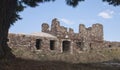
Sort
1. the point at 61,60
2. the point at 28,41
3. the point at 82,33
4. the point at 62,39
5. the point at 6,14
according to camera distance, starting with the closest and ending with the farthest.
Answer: the point at 6,14 < the point at 61,60 < the point at 28,41 < the point at 62,39 < the point at 82,33

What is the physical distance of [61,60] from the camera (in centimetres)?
1933

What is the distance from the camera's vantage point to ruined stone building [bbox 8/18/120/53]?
33.3 metres

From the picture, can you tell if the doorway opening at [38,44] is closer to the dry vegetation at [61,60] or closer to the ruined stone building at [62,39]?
the ruined stone building at [62,39]

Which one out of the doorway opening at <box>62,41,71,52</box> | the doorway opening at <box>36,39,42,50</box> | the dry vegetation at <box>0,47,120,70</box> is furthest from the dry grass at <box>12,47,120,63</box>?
the doorway opening at <box>62,41,71,52</box>

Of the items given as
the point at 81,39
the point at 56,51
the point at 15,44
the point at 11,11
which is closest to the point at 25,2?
the point at 11,11

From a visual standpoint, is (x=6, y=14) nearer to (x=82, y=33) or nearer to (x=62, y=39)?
(x=62, y=39)

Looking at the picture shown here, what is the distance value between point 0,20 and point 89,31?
28110 millimetres

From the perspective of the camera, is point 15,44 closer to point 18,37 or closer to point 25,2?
point 18,37

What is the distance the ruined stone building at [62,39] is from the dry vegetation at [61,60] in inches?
38.4

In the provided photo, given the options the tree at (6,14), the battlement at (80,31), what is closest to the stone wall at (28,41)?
the battlement at (80,31)

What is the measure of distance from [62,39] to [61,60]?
17985 mm

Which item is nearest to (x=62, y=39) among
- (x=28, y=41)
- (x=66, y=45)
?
(x=66, y=45)

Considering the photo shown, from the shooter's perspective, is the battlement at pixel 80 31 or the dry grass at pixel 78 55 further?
the battlement at pixel 80 31

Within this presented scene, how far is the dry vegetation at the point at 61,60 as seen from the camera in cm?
1238
